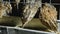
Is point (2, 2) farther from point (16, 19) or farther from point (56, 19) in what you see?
point (56, 19)

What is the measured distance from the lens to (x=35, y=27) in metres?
1.05

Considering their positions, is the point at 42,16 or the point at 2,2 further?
the point at 2,2

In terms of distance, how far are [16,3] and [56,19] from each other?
0.29 metres

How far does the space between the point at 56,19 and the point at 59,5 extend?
0.29ft

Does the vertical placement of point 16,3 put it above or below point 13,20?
above

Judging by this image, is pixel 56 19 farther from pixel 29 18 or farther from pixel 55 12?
pixel 29 18

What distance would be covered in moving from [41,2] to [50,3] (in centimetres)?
6

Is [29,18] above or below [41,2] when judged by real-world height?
below

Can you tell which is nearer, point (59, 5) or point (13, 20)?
point (59, 5)

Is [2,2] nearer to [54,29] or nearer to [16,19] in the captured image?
[16,19]

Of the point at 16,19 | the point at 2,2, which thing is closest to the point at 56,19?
the point at 16,19

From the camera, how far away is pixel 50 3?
1.02 meters

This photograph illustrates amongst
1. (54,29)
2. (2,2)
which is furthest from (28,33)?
(2,2)

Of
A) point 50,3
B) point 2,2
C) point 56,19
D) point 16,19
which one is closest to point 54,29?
point 56,19
